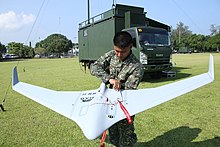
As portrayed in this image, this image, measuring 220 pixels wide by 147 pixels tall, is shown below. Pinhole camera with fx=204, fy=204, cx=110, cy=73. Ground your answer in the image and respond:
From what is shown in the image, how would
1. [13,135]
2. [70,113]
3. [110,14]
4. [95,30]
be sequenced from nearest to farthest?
[70,113] < [13,135] < [110,14] < [95,30]

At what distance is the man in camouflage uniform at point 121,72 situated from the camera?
2.40m

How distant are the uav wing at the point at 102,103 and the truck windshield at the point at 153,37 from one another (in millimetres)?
6484

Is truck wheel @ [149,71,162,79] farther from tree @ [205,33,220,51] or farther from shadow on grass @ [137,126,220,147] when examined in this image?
tree @ [205,33,220,51]

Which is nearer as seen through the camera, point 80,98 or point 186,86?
point 80,98

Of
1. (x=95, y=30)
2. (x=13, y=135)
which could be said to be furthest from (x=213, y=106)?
(x=95, y=30)

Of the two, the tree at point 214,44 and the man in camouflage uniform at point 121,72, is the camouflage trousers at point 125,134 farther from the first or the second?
the tree at point 214,44

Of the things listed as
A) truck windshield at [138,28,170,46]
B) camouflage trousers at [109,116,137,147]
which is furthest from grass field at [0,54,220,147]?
truck windshield at [138,28,170,46]

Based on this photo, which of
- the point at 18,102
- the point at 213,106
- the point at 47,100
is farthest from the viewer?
the point at 18,102

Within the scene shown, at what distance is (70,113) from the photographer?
87.6 inches

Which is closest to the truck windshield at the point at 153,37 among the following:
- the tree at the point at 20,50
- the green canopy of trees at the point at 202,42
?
the green canopy of trees at the point at 202,42

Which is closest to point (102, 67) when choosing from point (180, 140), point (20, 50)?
point (180, 140)

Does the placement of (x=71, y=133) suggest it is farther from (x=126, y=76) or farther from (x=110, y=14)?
(x=110, y=14)

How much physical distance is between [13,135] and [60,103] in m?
2.30

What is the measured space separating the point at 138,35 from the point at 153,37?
0.85 meters
